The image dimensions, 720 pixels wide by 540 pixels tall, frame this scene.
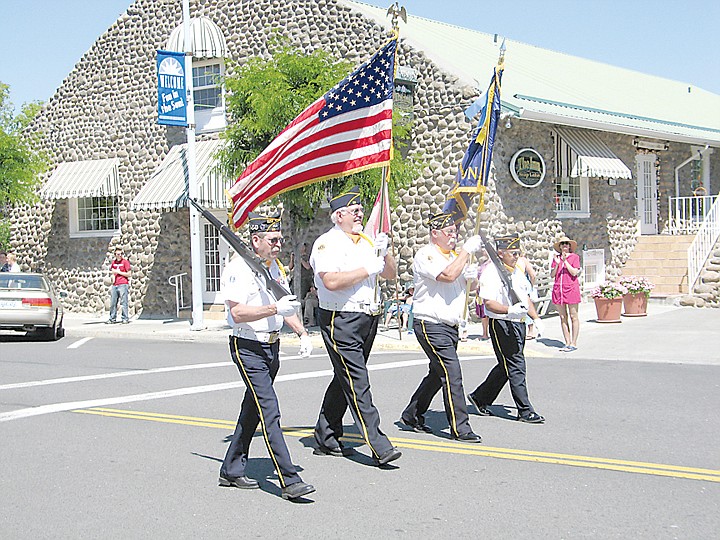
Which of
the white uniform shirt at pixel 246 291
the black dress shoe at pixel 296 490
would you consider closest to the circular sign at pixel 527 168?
the white uniform shirt at pixel 246 291

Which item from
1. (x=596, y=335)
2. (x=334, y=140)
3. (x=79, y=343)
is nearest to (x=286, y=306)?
(x=334, y=140)

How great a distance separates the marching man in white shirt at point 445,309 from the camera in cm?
729

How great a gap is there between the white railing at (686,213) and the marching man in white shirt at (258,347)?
1824 centimetres

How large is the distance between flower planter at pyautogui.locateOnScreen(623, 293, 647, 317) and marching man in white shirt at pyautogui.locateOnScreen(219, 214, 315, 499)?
12.8 m

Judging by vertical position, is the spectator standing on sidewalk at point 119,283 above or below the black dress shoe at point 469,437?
above

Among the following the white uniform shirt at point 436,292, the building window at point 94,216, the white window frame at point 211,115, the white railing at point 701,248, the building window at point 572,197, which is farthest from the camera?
the building window at point 94,216

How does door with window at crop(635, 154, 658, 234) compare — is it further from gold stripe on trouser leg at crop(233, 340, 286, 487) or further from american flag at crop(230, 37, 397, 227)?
gold stripe on trouser leg at crop(233, 340, 286, 487)

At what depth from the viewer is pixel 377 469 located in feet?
21.7

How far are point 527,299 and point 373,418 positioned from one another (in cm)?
273

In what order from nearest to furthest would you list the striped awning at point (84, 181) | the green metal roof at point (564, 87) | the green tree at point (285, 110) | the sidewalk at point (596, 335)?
the sidewalk at point (596, 335) < the green tree at point (285, 110) < the green metal roof at point (564, 87) < the striped awning at point (84, 181)

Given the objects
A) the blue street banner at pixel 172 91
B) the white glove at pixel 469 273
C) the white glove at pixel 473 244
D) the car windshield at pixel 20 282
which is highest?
the blue street banner at pixel 172 91

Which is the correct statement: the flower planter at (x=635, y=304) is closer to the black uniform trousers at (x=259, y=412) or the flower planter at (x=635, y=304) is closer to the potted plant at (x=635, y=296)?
the potted plant at (x=635, y=296)

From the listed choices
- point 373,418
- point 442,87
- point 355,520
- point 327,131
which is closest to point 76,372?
point 327,131

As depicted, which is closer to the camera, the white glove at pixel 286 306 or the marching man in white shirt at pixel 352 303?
the white glove at pixel 286 306
